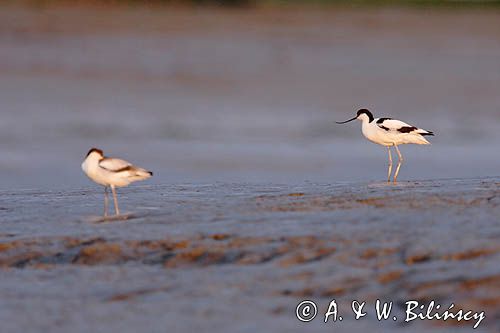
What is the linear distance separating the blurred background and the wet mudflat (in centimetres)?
402

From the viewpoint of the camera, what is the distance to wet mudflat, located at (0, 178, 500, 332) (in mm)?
7152

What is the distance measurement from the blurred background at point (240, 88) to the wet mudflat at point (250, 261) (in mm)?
4021

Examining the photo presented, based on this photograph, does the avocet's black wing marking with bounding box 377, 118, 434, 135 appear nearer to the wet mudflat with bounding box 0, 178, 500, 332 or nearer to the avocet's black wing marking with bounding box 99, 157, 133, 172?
the wet mudflat with bounding box 0, 178, 500, 332

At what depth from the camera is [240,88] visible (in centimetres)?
2269

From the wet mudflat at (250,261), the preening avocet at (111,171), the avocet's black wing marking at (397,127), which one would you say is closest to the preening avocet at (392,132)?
the avocet's black wing marking at (397,127)

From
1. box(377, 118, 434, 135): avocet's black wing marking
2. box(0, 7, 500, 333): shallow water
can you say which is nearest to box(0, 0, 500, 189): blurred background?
box(0, 7, 500, 333): shallow water

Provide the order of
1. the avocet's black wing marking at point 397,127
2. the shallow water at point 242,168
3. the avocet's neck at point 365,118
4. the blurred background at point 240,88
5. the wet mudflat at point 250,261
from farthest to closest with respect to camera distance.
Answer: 1. the blurred background at point 240,88
2. the avocet's neck at point 365,118
3. the avocet's black wing marking at point 397,127
4. the shallow water at point 242,168
5. the wet mudflat at point 250,261

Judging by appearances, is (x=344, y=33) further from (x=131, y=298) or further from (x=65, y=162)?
(x=131, y=298)

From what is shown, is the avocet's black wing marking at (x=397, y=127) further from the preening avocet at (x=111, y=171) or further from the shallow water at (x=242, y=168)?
the preening avocet at (x=111, y=171)

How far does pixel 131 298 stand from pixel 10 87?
49.7ft

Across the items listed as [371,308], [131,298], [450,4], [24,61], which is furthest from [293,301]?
[450,4]

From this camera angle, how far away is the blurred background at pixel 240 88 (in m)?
15.8

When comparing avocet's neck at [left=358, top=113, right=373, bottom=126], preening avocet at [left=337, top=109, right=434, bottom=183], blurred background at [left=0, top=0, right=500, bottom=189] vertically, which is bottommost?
preening avocet at [left=337, top=109, right=434, bottom=183]

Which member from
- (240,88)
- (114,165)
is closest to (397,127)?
A: (114,165)
